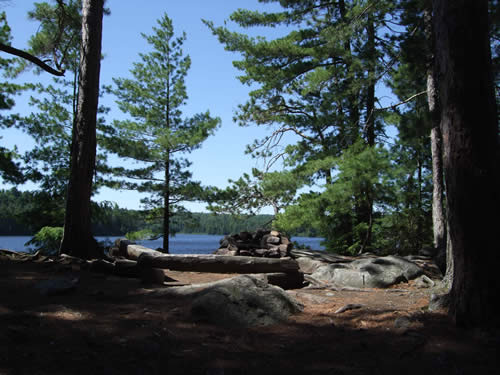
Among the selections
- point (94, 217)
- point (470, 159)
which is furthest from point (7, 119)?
point (470, 159)

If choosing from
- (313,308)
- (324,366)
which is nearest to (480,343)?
(324,366)

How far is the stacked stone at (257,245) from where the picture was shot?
8.77 metres

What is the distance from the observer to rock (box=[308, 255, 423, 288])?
278 inches

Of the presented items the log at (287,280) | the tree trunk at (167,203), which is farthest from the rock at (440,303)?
the tree trunk at (167,203)

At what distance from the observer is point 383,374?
252cm

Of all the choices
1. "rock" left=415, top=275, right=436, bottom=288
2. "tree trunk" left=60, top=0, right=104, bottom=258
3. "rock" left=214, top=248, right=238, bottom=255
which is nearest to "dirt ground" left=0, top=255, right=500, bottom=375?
"tree trunk" left=60, top=0, right=104, bottom=258

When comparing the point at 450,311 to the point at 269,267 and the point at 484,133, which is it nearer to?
the point at 484,133

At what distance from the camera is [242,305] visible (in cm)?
385

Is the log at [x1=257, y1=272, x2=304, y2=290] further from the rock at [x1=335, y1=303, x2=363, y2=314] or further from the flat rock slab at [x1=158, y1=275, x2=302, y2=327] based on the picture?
the rock at [x1=335, y1=303, x2=363, y2=314]

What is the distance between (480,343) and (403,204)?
35.0 feet

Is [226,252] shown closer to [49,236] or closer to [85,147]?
[85,147]

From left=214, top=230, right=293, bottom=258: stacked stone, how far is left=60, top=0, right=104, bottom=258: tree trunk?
3168 mm

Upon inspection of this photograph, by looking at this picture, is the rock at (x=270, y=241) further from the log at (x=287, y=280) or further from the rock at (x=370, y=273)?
the log at (x=287, y=280)

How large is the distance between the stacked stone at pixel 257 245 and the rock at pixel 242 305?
4322 mm
